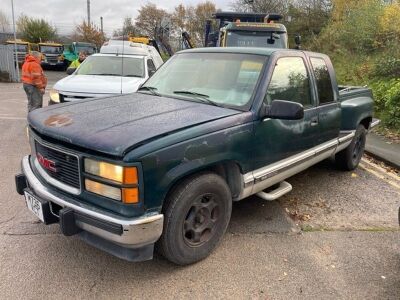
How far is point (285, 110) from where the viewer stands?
3369mm

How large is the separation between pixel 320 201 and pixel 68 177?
315 centimetres

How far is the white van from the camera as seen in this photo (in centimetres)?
726

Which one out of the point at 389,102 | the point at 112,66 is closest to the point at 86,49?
the point at 112,66

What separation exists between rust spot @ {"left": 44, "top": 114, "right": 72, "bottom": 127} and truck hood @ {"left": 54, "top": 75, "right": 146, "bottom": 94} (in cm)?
389

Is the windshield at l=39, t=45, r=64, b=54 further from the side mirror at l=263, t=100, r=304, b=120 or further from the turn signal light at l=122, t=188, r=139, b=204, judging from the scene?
the turn signal light at l=122, t=188, r=139, b=204

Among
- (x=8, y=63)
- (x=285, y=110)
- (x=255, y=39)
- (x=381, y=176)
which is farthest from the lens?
(x=8, y=63)

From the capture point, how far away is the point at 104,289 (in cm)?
296

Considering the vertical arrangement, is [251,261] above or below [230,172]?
below

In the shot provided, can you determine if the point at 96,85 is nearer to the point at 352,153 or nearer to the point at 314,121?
the point at 314,121

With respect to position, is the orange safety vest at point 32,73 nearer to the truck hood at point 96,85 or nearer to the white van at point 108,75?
the white van at point 108,75

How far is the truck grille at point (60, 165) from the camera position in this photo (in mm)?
2885

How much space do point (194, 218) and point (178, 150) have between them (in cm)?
69

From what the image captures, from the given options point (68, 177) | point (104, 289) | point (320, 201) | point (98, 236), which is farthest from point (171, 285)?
point (320, 201)

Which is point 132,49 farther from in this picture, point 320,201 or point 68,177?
point 68,177
